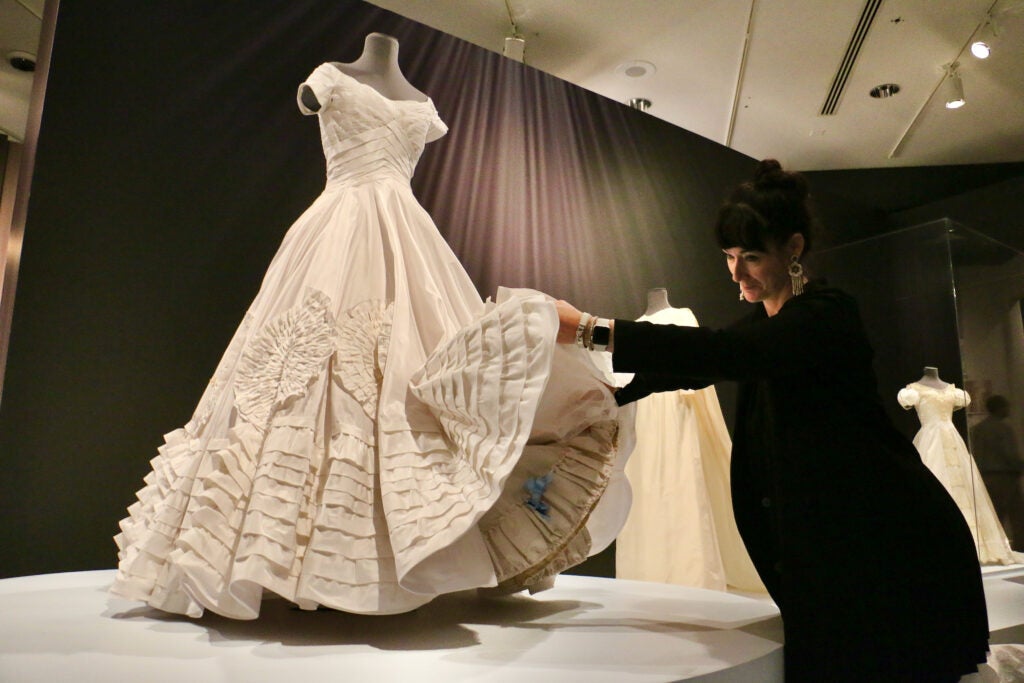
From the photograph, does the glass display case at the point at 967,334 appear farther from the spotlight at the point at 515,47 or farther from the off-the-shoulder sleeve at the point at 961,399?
the spotlight at the point at 515,47

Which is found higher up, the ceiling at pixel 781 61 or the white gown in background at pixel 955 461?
the ceiling at pixel 781 61

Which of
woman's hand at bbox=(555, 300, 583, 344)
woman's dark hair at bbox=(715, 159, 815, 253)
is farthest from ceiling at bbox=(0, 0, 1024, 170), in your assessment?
woman's hand at bbox=(555, 300, 583, 344)

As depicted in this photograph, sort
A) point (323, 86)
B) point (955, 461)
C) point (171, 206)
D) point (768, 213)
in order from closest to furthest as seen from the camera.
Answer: point (768, 213) → point (323, 86) → point (171, 206) → point (955, 461)

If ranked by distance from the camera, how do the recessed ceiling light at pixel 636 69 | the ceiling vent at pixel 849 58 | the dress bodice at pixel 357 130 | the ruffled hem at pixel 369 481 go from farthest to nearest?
1. the recessed ceiling light at pixel 636 69
2. the ceiling vent at pixel 849 58
3. the dress bodice at pixel 357 130
4. the ruffled hem at pixel 369 481

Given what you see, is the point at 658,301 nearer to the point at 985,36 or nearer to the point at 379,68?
the point at 379,68

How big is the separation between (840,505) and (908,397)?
8.86 ft

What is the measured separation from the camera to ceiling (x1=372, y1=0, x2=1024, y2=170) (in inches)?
131

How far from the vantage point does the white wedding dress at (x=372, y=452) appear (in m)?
1.17

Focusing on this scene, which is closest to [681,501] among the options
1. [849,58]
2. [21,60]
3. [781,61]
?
[781,61]

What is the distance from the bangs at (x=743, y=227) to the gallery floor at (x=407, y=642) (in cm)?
76

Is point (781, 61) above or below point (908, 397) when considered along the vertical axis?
above

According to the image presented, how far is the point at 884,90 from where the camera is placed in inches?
157

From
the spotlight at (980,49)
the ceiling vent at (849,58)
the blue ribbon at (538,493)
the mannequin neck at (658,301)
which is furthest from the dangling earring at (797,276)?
the spotlight at (980,49)

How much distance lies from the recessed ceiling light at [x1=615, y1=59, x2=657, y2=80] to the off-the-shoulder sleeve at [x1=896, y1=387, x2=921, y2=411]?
2094 millimetres
